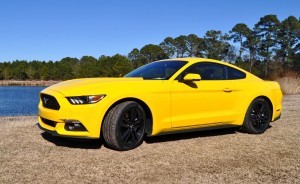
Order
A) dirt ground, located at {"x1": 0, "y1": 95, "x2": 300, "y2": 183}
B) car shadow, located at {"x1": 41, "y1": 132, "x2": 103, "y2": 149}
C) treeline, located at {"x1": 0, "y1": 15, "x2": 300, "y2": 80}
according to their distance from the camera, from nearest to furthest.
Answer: dirt ground, located at {"x1": 0, "y1": 95, "x2": 300, "y2": 183} < car shadow, located at {"x1": 41, "y1": 132, "x2": 103, "y2": 149} < treeline, located at {"x1": 0, "y1": 15, "x2": 300, "y2": 80}

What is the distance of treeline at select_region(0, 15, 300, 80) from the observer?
80.4m

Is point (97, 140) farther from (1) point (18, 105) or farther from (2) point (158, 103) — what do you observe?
(1) point (18, 105)

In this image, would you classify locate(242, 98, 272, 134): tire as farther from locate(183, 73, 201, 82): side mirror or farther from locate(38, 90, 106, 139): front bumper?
locate(38, 90, 106, 139): front bumper

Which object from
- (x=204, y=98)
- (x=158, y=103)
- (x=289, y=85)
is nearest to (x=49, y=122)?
(x=158, y=103)

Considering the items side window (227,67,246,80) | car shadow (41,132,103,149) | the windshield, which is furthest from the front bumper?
side window (227,67,246,80)

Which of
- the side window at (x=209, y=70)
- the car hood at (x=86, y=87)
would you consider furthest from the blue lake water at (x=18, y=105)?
the side window at (x=209, y=70)

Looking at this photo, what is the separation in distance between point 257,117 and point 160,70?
2.27m

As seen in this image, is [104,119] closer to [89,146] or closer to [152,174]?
[89,146]

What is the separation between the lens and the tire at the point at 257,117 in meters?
6.66

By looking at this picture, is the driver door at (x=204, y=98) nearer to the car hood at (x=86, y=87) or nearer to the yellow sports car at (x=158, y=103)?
the yellow sports car at (x=158, y=103)

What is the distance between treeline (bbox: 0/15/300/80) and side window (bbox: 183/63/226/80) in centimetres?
4769

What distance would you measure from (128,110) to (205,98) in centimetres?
155

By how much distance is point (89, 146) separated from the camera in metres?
5.36

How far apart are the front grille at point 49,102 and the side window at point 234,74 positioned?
10.7 feet
